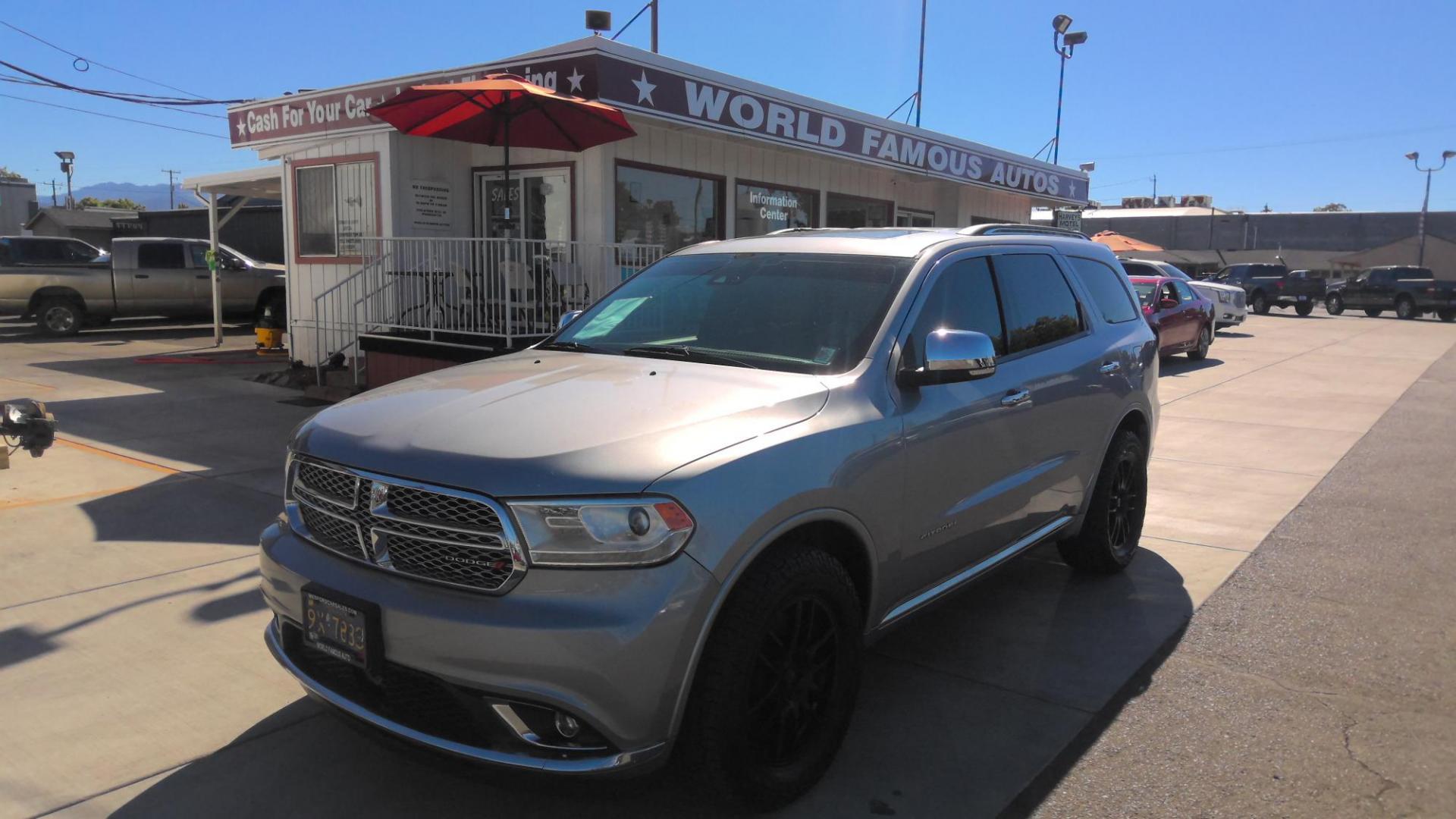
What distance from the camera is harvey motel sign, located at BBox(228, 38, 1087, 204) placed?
10.1m

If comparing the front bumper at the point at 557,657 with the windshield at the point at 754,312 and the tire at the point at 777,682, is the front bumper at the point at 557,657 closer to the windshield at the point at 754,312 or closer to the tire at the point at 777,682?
the tire at the point at 777,682

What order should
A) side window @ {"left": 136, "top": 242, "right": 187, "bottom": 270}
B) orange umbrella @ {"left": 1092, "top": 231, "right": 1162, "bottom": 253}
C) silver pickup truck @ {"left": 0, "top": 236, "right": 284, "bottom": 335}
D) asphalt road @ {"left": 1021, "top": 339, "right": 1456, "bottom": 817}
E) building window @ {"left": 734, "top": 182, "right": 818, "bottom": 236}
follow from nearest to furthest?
1. asphalt road @ {"left": 1021, "top": 339, "right": 1456, "bottom": 817}
2. building window @ {"left": 734, "top": 182, "right": 818, "bottom": 236}
3. silver pickup truck @ {"left": 0, "top": 236, "right": 284, "bottom": 335}
4. side window @ {"left": 136, "top": 242, "right": 187, "bottom": 270}
5. orange umbrella @ {"left": 1092, "top": 231, "right": 1162, "bottom": 253}

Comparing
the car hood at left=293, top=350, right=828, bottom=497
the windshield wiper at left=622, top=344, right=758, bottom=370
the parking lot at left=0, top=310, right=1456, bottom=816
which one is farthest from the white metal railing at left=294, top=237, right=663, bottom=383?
the car hood at left=293, top=350, right=828, bottom=497

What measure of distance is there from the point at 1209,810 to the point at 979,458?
4.68 feet

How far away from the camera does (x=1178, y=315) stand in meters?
16.5

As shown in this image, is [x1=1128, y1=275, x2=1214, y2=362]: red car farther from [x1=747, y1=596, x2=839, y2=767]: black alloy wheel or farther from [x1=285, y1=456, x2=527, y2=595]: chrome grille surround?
[x1=285, y1=456, x2=527, y2=595]: chrome grille surround

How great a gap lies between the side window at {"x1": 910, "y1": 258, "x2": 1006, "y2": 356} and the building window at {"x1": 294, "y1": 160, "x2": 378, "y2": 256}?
31.1ft

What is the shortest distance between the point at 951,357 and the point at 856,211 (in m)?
13.5

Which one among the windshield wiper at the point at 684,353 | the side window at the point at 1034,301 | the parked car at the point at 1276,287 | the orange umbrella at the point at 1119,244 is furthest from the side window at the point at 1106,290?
the parked car at the point at 1276,287

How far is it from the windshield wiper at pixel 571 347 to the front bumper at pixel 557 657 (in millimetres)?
1589

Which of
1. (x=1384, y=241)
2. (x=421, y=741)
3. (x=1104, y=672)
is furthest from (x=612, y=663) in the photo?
(x=1384, y=241)

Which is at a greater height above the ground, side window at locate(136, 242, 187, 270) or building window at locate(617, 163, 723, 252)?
building window at locate(617, 163, 723, 252)

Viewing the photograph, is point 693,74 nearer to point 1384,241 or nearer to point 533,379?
point 533,379

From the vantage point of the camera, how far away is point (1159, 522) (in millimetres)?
6586
